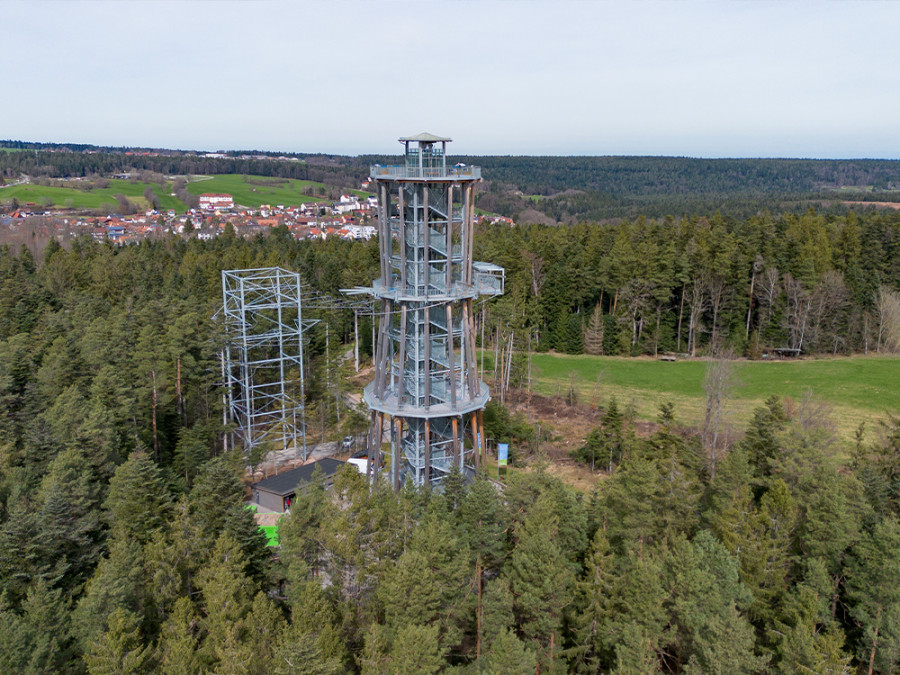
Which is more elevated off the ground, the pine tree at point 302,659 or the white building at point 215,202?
the white building at point 215,202

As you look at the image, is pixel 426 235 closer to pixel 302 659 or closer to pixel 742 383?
pixel 302 659

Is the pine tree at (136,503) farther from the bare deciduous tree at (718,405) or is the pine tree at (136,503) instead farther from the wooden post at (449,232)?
the bare deciduous tree at (718,405)

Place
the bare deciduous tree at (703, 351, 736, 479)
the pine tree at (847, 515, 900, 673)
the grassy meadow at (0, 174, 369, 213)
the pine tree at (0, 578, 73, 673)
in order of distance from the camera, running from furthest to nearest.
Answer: the grassy meadow at (0, 174, 369, 213) < the bare deciduous tree at (703, 351, 736, 479) < the pine tree at (847, 515, 900, 673) < the pine tree at (0, 578, 73, 673)

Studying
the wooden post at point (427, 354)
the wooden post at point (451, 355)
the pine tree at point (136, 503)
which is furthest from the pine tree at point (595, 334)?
the pine tree at point (136, 503)

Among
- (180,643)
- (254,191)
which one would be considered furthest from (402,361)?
(254,191)

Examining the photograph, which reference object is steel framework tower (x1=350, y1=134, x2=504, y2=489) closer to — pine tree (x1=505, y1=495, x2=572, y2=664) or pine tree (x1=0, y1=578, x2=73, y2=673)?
pine tree (x1=505, y1=495, x2=572, y2=664)

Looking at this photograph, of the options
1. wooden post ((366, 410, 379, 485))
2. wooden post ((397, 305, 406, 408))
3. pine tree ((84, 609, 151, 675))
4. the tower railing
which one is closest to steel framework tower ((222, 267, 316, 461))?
wooden post ((366, 410, 379, 485))
